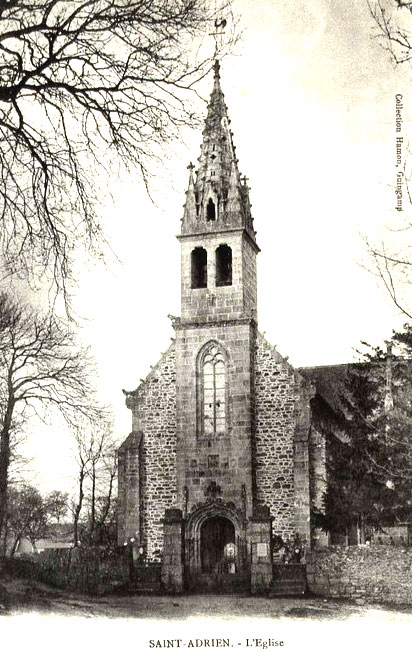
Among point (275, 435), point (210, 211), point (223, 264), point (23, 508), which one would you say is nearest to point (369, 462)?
point (275, 435)

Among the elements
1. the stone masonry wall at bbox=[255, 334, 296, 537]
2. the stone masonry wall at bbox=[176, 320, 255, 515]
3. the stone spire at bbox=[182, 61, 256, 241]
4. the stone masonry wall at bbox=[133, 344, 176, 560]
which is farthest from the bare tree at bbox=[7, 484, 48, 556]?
the stone spire at bbox=[182, 61, 256, 241]

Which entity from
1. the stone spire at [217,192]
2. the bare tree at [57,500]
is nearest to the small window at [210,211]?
the stone spire at [217,192]

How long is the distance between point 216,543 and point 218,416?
4494 millimetres

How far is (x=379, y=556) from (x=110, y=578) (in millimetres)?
7334

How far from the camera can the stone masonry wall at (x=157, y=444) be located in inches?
1239

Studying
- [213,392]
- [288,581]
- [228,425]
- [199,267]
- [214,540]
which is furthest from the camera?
[199,267]

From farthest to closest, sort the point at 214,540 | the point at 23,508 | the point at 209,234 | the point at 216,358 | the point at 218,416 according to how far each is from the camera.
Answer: the point at 23,508 → the point at 209,234 → the point at 216,358 → the point at 218,416 → the point at 214,540

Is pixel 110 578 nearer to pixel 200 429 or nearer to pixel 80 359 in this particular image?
pixel 80 359

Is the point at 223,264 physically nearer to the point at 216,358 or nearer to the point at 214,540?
the point at 216,358

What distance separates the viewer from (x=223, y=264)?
110 ft

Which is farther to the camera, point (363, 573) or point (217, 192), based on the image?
point (217, 192)

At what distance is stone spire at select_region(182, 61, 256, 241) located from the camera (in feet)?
108

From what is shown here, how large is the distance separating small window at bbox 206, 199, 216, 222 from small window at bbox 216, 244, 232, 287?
3.86 feet

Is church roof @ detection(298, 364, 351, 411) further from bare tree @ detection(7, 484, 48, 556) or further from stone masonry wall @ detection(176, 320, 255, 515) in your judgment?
bare tree @ detection(7, 484, 48, 556)
